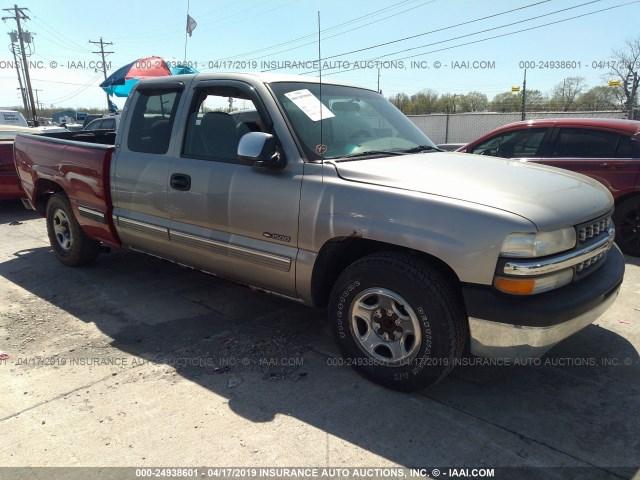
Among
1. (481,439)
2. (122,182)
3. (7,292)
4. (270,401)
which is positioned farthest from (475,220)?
(7,292)

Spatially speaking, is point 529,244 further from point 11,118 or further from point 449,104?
point 449,104

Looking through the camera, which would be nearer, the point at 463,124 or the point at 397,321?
the point at 397,321

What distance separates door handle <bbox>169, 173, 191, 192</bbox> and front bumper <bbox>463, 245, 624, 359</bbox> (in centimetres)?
223

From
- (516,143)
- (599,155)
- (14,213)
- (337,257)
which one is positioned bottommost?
(14,213)

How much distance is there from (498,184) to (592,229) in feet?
2.06

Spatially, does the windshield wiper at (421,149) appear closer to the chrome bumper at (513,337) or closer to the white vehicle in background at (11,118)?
the chrome bumper at (513,337)

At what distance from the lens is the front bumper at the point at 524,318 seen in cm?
245

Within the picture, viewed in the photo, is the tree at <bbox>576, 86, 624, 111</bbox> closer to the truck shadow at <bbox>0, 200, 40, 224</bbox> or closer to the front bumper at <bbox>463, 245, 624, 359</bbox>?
the truck shadow at <bbox>0, 200, 40, 224</bbox>

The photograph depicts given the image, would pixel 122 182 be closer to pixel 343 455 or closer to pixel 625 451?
pixel 343 455

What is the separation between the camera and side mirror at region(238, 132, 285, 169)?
3044 mm

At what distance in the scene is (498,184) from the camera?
2770mm

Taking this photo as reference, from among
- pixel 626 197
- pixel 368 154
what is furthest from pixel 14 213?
pixel 626 197

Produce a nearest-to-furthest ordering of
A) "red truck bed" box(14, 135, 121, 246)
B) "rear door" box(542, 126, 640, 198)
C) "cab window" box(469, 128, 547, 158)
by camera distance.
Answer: "red truck bed" box(14, 135, 121, 246)
"rear door" box(542, 126, 640, 198)
"cab window" box(469, 128, 547, 158)

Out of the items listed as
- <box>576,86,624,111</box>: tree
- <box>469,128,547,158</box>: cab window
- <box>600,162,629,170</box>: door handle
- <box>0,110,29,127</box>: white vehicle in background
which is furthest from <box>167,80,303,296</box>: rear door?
<box>576,86,624,111</box>: tree
